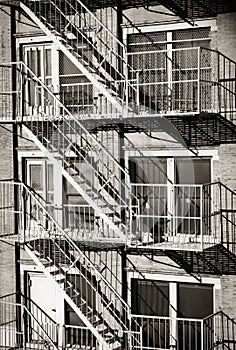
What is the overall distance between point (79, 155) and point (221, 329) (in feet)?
14.9

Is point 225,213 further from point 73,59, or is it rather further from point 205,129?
point 73,59

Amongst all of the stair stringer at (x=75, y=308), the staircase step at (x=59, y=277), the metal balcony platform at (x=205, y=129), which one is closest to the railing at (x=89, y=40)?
the metal balcony platform at (x=205, y=129)

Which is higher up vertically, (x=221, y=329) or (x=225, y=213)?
(x=225, y=213)

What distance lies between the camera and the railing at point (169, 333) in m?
16.7

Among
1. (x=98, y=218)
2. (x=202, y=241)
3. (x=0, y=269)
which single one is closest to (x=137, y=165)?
(x=98, y=218)

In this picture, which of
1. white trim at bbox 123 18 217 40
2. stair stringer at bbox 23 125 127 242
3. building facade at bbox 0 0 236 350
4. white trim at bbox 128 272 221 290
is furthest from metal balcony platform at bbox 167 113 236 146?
white trim at bbox 128 272 221 290

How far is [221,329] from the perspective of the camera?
53.6ft

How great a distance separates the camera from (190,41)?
16797 millimetres

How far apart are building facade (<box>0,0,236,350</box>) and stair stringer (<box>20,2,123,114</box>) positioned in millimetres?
45

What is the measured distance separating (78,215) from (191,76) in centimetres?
380

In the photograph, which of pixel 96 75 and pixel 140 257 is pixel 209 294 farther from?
pixel 96 75

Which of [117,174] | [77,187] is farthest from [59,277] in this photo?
[117,174]

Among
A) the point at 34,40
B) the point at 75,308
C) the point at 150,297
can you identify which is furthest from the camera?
the point at 34,40

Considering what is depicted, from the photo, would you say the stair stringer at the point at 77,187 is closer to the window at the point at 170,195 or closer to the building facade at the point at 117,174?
the building facade at the point at 117,174
